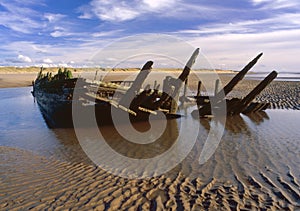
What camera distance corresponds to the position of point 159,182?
5.71m

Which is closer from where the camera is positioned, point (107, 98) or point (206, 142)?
point (206, 142)

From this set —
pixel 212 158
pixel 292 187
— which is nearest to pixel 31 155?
pixel 212 158

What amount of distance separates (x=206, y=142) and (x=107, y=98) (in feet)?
15.7

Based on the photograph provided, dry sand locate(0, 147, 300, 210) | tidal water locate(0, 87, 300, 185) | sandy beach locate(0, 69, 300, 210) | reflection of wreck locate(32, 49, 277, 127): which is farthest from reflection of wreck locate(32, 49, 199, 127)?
dry sand locate(0, 147, 300, 210)

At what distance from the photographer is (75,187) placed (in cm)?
529

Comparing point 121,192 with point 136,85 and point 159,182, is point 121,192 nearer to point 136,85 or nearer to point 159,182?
point 159,182

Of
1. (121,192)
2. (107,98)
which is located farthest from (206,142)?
(121,192)

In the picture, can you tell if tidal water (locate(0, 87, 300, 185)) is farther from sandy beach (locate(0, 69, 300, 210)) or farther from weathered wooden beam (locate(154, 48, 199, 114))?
weathered wooden beam (locate(154, 48, 199, 114))

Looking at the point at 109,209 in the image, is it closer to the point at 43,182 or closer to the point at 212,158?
the point at 43,182

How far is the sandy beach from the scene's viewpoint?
4.69 m

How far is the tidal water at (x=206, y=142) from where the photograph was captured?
681cm

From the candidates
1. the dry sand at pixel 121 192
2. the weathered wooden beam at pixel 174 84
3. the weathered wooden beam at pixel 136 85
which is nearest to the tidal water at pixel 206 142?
the dry sand at pixel 121 192

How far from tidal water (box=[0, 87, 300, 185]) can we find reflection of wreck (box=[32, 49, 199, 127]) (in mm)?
762

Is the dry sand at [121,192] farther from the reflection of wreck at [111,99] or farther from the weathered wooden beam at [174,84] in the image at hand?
the weathered wooden beam at [174,84]
